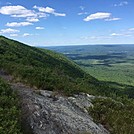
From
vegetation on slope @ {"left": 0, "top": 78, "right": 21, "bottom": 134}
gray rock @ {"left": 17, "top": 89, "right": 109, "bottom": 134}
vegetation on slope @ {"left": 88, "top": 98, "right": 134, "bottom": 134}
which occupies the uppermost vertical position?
vegetation on slope @ {"left": 0, "top": 78, "right": 21, "bottom": 134}

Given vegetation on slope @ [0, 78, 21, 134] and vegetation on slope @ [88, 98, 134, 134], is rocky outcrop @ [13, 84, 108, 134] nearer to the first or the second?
vegetation on slope @ [88, 98, 134, 134]

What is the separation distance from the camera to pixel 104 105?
16.8 metres

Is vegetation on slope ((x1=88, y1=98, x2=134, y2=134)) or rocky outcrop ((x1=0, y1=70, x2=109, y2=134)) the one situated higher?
rocky outcrop ((x1=0, y1=70, x2=109, y2=134))

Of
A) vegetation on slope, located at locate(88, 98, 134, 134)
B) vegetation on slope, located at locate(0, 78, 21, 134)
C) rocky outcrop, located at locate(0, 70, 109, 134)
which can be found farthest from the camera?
vegetation on slope, located at locate(88, 98, 134, 134)

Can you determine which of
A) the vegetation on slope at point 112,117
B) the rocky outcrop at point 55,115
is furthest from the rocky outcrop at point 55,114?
the vegetation on slope at point 112,117

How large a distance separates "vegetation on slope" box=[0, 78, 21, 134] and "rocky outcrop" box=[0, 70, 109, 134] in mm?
571

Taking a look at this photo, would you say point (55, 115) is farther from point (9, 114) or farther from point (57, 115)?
point (9, 114)

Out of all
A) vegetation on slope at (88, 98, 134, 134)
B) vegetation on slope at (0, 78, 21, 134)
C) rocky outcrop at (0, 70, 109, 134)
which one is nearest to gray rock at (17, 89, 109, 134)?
rocky outcrop at (0, 70, 109, 134)

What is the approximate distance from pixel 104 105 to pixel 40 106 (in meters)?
4.56

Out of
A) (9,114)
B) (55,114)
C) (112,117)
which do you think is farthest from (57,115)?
(112,117)

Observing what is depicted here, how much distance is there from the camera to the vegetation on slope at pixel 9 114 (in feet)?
33.0

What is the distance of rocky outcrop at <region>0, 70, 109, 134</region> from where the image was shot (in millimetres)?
12055

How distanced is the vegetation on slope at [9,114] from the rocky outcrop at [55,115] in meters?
0.57

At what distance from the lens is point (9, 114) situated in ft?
36.1
